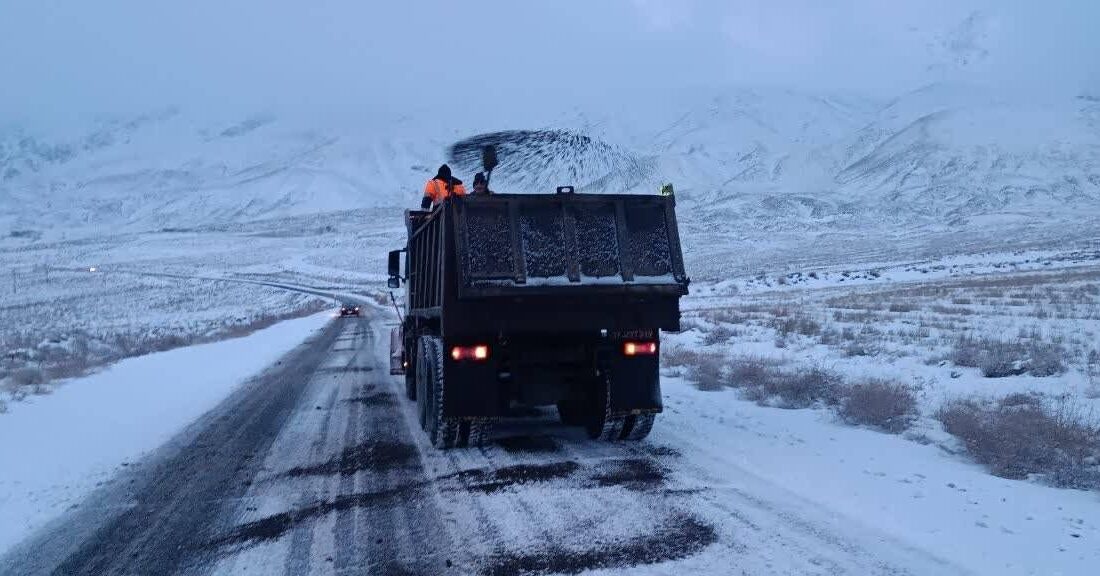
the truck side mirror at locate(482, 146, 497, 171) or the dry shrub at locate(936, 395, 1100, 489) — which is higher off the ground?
the truck side mirror at locate(482, 146, 497, 171)

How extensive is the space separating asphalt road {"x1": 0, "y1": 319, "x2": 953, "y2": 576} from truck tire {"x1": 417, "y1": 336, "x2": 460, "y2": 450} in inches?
7.8

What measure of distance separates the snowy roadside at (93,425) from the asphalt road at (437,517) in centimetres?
40

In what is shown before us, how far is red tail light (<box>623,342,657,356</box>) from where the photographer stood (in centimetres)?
822

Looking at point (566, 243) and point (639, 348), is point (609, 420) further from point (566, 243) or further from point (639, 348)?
point (566, 243)

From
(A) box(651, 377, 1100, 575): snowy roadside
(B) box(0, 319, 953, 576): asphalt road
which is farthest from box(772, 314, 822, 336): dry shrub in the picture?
(B) box(0, 319, 953, 576): asphalt road

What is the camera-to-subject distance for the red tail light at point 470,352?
7941 mm

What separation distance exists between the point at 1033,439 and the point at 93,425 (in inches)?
433

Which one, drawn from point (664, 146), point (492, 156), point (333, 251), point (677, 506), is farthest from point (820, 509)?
point (664, 146)

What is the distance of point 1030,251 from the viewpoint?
1982 inches

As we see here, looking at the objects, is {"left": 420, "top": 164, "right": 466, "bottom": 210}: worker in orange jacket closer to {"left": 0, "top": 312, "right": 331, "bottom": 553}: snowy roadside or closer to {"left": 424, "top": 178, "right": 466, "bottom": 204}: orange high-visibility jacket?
{"left": 424, "top": 178, "right": 466, "bottom": 204}: orange high-visibility jacket

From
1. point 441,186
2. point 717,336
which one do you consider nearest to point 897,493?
point 441,186

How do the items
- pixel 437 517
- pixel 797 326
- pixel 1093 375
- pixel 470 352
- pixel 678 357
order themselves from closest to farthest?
pixel 437 517
pixel 470 352
pixel 1093 375
pixel 678 357
pixel 797 326

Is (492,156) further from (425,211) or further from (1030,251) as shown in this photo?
(1030,251)

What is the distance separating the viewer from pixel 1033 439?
23.7 feet
